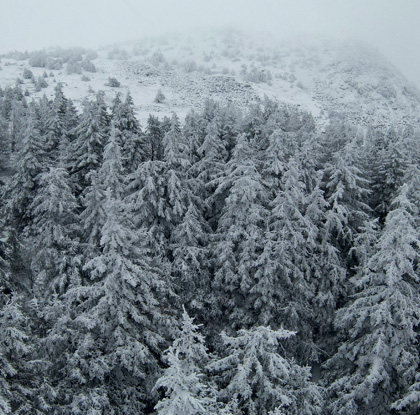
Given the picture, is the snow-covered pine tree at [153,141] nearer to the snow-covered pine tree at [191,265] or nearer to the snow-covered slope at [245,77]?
the snow-covered pine tree at [191,265]

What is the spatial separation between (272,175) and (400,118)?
49.9 metres

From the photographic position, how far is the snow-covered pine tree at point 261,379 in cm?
1235

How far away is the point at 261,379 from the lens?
12523mm

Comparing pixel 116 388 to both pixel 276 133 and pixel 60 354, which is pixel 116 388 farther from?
pixel 276 133

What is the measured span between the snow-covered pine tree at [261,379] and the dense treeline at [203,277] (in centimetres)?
7

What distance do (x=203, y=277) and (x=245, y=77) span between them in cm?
5520

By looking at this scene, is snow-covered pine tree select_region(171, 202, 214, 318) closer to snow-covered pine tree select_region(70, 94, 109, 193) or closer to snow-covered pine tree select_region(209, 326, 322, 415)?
snow-covered pine tree select_region(209, 326, 322, 415)

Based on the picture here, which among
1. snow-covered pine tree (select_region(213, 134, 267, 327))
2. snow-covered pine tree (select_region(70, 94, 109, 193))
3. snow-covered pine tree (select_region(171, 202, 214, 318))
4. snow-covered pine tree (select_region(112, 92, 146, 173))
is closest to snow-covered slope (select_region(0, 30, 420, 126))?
snow-covered pine tree (select_region(112, 92, 146, 173))

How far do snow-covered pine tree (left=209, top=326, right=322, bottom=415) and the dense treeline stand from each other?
67 millimetres

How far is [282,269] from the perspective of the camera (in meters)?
19.7

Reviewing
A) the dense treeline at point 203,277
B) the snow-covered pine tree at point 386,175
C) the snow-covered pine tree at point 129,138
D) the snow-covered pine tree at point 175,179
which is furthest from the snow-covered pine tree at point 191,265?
the snow-covered pine tree at point 386,175

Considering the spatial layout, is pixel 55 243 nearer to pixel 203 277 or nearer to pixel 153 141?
pixel 203 277

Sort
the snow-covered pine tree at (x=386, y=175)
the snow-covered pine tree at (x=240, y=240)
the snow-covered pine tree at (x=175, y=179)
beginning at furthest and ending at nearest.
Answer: the snow-covered pine tree at (x=386, y=175) → the snow-covered pine tree at (x=175, y=179) → the snow-covered pine tree at (x=240, y=240)

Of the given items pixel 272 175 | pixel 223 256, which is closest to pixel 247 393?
pixel 223 256
